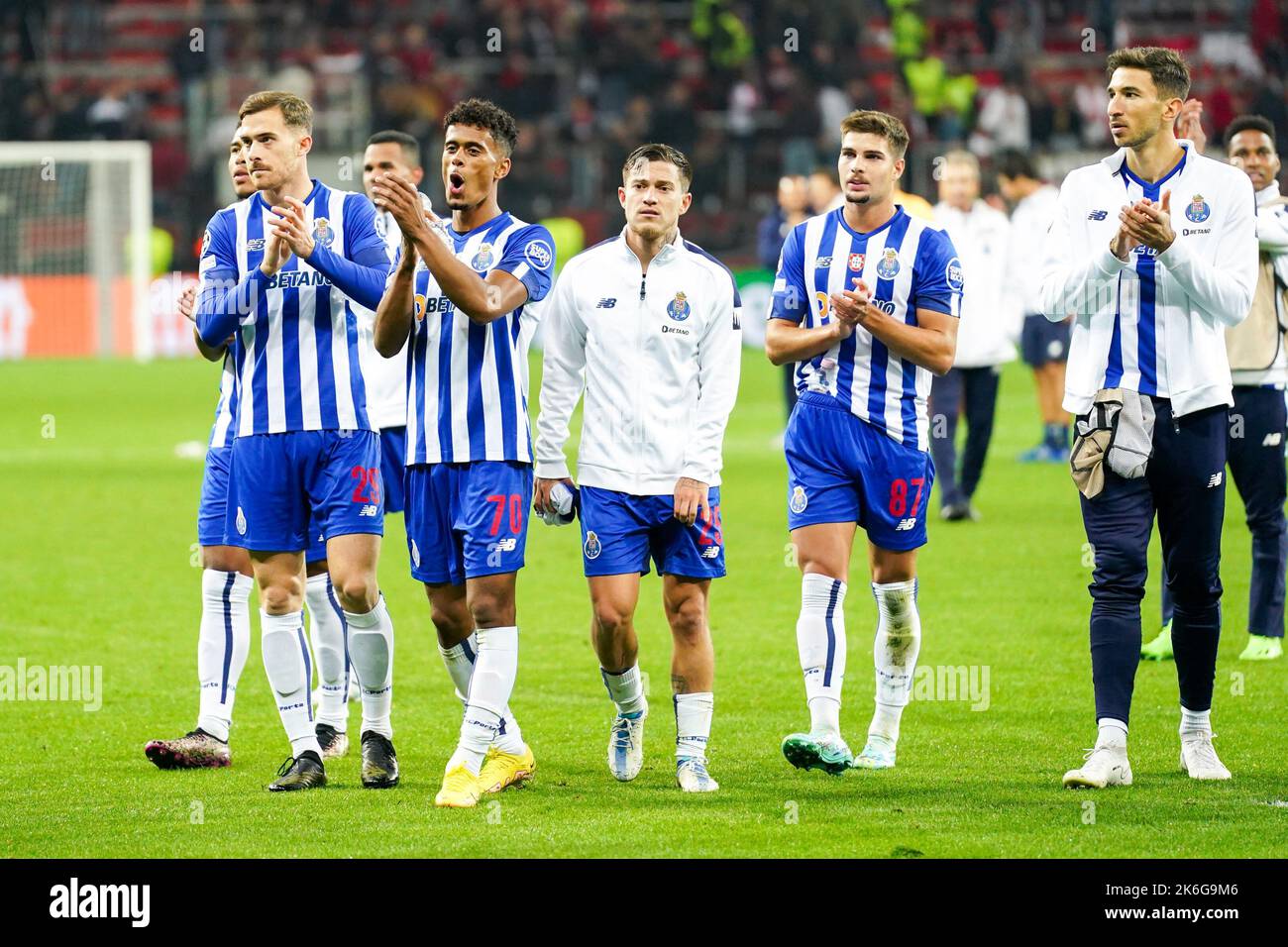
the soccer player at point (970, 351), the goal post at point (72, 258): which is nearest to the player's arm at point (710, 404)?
the soccer player at point (970, 351)

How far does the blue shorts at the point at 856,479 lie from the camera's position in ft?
21.3

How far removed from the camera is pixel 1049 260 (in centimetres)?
626

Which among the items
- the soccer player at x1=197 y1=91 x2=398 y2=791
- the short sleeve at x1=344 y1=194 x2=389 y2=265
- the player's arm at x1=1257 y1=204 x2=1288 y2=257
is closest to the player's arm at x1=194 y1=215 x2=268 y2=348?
the soccer player at x1=197 y1=91 x2=398 y2=791

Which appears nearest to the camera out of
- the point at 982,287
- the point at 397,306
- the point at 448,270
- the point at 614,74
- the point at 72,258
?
the point at 448,270

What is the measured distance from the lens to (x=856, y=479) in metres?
6.51

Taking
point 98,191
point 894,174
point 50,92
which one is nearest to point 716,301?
point 894,174

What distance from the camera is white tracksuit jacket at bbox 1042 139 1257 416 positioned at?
20.0 ft

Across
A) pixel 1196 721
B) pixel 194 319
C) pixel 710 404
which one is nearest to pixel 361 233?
pixel 194 319

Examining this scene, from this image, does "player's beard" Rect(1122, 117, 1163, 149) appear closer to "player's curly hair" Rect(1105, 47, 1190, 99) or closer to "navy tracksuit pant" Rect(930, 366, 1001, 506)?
"player's curly hair" Rect(1105, 47, 1190, 99)

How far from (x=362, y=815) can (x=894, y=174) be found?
111 inches

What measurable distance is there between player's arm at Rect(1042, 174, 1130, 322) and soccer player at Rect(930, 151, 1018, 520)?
6465mm

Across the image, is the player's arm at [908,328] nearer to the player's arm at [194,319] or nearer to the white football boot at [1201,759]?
the white football boot at [1201,759]

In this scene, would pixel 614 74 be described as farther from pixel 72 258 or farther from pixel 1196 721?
pixel 1196 721

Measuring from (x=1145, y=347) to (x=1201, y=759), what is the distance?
1.39m
